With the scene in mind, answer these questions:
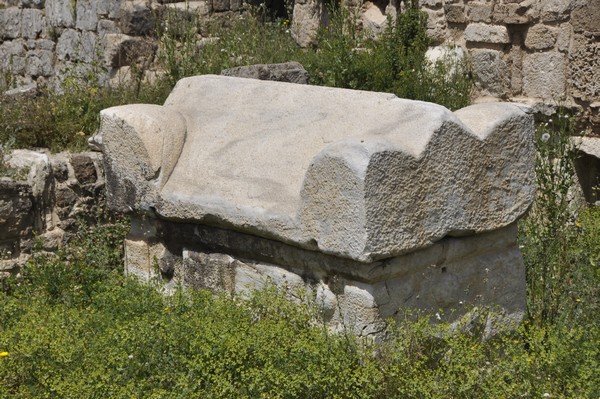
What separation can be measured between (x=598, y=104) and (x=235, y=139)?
3.05 meters

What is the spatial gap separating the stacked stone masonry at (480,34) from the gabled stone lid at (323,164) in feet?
8.06

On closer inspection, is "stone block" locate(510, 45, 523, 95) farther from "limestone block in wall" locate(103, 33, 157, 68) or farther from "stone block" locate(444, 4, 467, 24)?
"limestone block in wall" locate(103, 33, 157, 68)

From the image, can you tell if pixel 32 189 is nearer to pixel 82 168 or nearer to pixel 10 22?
pixel 82 168

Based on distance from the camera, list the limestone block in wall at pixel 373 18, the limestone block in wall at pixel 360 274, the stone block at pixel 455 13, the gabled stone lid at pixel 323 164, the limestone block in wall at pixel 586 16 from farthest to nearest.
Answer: the limestone block in wall at pixel 373 18, the stone block at pixel 455 13, the limestone block in wall at pixel 586 16, the limestone block in wall at pixel 360 274, the gabled stone lid at pixel 323 164

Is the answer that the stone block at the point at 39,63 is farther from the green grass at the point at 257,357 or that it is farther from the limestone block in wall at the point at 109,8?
the green grass at the point at 257,357

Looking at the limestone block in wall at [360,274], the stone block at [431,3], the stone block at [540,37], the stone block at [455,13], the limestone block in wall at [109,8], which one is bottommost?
the limestone block in wall at [360,274]

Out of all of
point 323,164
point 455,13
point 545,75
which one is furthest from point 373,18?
point 323,164

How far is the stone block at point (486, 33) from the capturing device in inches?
270

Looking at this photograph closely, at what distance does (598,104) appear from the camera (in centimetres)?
639

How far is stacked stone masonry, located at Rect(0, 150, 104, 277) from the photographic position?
5.16 meters

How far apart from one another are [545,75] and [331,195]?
3418mm

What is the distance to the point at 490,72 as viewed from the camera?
274 inches

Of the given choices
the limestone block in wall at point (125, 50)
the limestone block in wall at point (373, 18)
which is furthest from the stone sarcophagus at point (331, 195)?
the limestone block in wall at point (125, 50)

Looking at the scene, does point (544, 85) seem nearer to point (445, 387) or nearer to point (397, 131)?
point (397, 131)
